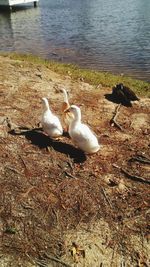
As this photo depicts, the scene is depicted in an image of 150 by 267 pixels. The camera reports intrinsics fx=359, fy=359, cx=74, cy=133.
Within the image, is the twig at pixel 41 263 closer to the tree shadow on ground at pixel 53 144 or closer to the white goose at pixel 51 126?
the tree shadow on ground at pixel 53 144

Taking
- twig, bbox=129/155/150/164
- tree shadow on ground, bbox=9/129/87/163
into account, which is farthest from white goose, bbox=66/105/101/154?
twig, bbox=129/155/150/164

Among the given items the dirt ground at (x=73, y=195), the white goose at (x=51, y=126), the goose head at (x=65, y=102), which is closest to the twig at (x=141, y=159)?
the dirt ground at (x=73, y=195)

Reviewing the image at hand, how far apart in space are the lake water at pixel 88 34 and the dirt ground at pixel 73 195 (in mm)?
11243

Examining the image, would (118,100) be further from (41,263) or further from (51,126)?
(41,263)

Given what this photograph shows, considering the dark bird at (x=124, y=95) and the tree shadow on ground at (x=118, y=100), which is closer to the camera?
the tree shadow on ground at (x=118, y=100)

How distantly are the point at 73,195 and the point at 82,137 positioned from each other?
1.79 meters

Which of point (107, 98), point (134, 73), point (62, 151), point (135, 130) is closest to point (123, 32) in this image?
point (134, 73)

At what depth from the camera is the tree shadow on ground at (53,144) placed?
9.88 metres

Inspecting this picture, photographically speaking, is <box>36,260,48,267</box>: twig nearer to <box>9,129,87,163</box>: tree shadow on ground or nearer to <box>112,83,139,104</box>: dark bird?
<box>9,129,87,163</box>: tree shadow on ground

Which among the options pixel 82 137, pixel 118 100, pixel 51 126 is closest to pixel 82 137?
pixel 82 137

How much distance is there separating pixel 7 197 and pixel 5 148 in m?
2.08

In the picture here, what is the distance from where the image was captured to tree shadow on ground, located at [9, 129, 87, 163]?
988cm

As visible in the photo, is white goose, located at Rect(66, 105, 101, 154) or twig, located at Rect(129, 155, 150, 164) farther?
twig, located at Rect(129, 155, 150, 164)

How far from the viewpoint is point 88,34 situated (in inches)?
1352
